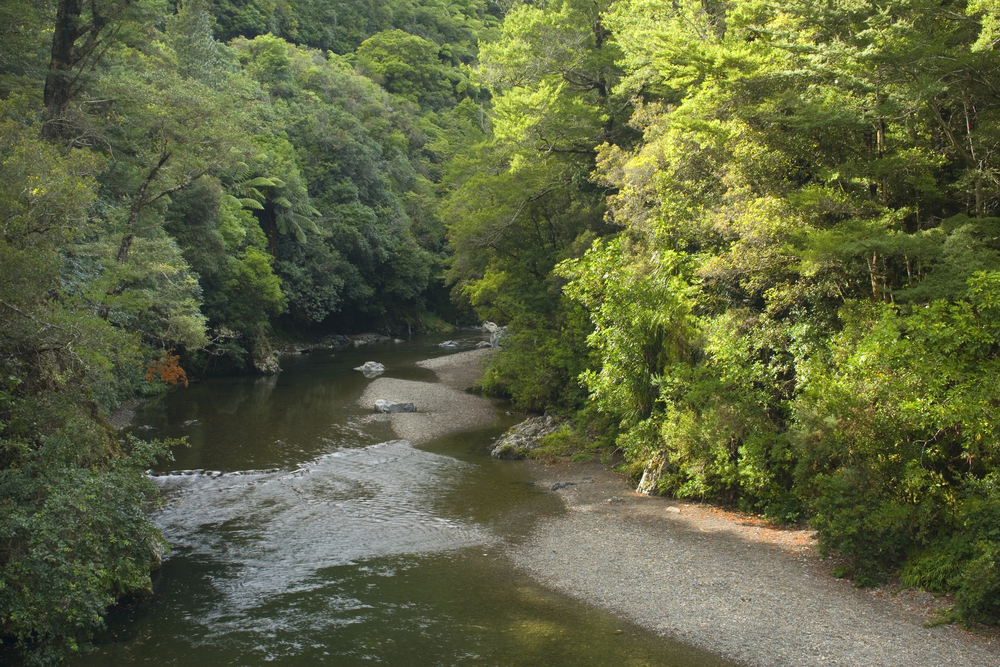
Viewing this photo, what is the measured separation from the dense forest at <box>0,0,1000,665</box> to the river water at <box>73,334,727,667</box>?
3.24 ft

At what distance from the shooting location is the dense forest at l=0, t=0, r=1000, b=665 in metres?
7.58

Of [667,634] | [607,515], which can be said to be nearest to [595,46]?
[607,515]

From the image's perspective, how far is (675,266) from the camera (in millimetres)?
13688

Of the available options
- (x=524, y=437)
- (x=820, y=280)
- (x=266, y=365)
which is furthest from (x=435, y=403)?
(x=820, y=280)

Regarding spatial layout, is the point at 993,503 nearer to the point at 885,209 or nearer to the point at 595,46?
the point at 885,209

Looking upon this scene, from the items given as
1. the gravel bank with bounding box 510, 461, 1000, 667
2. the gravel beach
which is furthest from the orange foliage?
the gravel bank with bounding box 510, 461, 1000, 667

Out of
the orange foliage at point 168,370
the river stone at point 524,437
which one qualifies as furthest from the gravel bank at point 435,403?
the orange foliage at point 168,370

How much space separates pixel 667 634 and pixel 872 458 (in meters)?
3.55

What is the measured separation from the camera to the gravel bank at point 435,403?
1952cm

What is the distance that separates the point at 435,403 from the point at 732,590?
53.1ft

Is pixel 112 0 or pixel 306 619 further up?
pixel 112 0

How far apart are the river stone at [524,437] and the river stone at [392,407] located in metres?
4.90

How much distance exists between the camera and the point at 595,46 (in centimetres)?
2273

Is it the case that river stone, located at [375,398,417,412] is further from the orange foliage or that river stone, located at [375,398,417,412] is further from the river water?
the orange foliage
